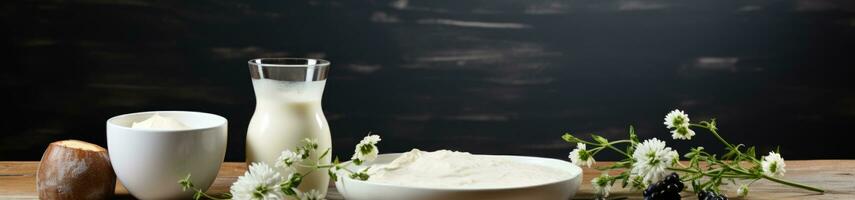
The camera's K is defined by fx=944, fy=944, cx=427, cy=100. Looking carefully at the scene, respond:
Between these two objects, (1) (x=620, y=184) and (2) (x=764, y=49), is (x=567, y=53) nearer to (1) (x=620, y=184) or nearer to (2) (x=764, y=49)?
(2) (x=764, y=49)

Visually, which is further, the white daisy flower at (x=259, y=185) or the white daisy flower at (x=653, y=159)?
the white daisy flower at (x=653, y=159)

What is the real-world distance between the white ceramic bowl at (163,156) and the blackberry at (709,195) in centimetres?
68

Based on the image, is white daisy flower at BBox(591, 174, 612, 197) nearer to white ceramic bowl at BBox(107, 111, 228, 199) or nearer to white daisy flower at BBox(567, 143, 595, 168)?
white daisy flower at BBox(567, 143, 595, 168)

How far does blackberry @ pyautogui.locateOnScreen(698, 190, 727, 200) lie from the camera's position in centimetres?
133

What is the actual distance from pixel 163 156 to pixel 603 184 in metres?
0.62

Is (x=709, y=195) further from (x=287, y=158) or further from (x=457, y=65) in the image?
(x=457, y=65)

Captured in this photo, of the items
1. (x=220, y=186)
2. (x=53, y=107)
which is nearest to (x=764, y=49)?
(x=220, y=186)

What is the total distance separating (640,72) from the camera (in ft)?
8.72

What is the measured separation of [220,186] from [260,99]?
0.23 metres

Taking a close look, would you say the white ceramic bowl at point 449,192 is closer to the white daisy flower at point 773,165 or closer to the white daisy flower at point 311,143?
the white daisy flower at point 311,143

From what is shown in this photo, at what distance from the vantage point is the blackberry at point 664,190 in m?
1.32

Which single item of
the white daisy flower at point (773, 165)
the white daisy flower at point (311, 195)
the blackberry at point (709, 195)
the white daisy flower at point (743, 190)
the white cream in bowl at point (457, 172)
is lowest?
Answer: the white daisy flower at point (743, 190)

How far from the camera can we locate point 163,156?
1256 millimetres

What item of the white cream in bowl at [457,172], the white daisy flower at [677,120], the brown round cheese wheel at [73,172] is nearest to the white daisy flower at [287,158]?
the white cream in bowl at [457,172]
